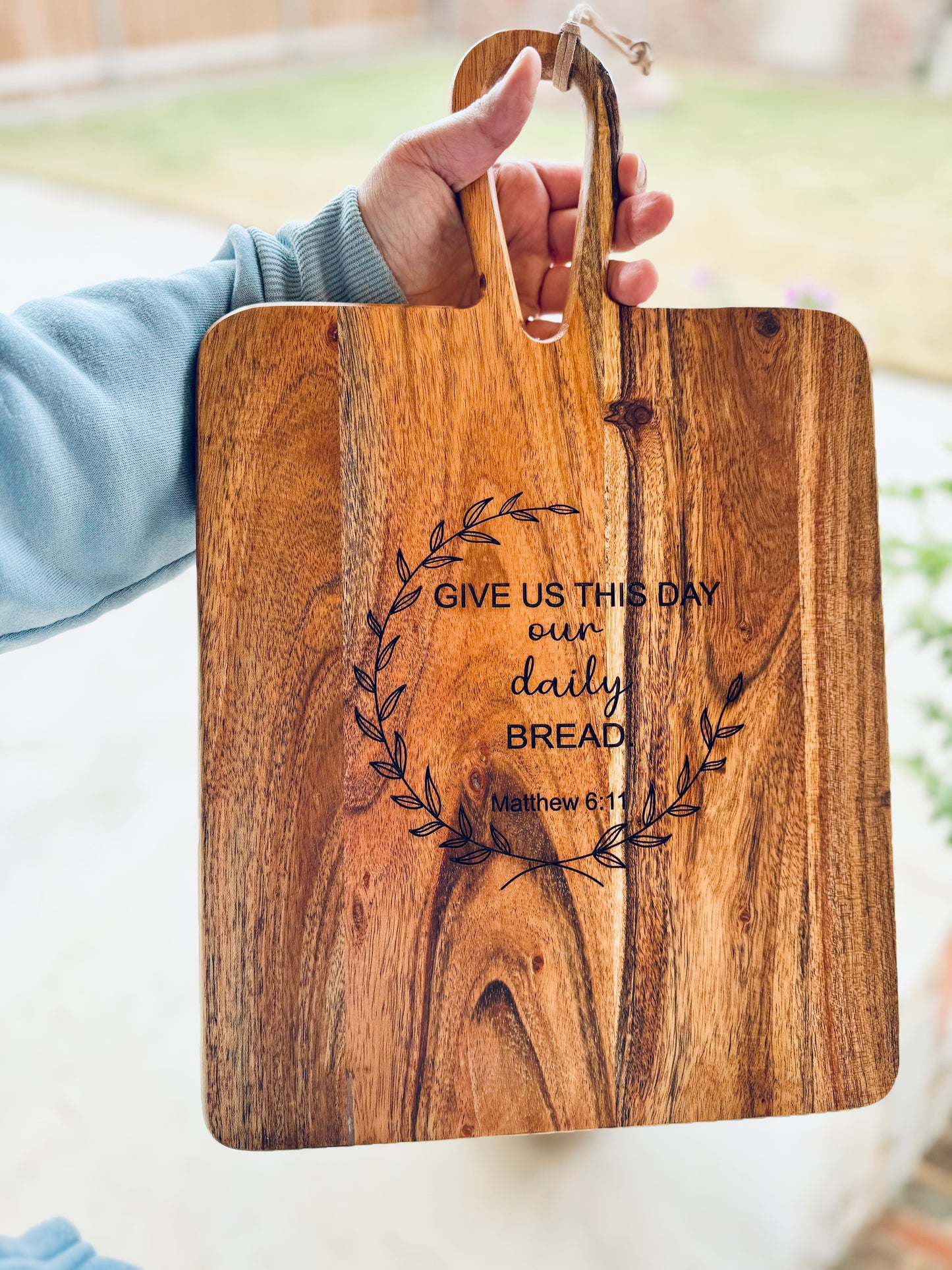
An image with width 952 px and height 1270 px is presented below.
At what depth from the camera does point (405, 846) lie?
60cm

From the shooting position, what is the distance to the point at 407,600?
0.60m

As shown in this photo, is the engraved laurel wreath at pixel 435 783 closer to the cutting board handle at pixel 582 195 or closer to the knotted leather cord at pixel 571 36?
the cutting board handle at pixel 582 195

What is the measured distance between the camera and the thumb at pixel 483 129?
1.92 feet

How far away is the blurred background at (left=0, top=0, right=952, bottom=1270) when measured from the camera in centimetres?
127

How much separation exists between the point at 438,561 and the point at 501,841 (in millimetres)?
167

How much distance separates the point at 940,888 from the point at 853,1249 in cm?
53

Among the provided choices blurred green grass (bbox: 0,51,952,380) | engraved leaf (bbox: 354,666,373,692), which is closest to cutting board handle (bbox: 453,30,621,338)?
engraved leaf (bbox: 354,666,373,692)

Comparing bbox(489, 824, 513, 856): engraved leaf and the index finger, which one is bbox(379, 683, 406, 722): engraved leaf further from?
the index finger

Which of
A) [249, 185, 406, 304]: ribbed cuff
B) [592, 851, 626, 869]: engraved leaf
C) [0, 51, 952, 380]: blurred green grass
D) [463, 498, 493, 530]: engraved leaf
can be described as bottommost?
[592, 851, 626, 869]: engraved leaf

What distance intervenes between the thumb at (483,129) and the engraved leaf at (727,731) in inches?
14.1

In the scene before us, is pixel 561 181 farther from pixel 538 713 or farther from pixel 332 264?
pixel 538 713

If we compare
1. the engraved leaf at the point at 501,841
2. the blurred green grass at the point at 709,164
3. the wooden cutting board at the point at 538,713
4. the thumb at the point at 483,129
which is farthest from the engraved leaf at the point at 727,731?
the blurred green grass at the point at 709,164

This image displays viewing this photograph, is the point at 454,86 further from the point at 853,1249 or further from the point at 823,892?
the point at 853,1249

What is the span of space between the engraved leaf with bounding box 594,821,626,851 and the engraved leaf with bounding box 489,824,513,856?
52 mm
